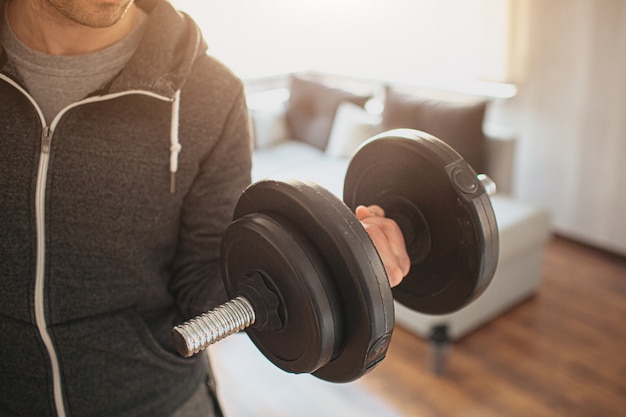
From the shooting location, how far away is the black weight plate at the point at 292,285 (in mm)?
565

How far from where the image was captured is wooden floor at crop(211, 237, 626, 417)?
216cm

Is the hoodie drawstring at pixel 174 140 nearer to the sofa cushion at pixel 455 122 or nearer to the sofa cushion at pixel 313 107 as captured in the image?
the sofa cushion at pixel 455 122

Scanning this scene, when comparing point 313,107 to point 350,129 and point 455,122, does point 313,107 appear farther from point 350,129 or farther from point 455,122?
point 455,122

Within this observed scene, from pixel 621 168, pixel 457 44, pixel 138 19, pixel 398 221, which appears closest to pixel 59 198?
pixel 138 19

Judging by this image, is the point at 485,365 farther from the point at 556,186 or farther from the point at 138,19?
the point at 138,19

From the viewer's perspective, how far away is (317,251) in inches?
23.1

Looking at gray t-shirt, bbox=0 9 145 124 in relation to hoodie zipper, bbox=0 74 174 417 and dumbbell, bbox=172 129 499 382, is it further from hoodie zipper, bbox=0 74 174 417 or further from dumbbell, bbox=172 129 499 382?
dumbbell, bbox=172 129 499 382

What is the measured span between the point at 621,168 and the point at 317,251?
2867 millimetres

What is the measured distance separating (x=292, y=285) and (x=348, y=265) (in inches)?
2.2

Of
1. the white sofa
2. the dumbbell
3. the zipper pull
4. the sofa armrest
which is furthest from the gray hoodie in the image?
the sofa armrest

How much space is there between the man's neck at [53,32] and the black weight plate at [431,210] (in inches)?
13.9

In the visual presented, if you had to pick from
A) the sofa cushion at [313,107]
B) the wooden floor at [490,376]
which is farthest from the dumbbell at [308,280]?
the sofa cushion at [313,107]

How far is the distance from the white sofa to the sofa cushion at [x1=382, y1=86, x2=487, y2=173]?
0.35 feet

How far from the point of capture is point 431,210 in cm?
78
